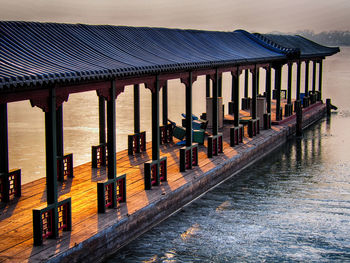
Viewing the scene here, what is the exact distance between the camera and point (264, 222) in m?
13.9

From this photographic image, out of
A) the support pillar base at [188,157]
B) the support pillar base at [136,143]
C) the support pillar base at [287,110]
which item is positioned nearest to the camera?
the support pillar base at [188,157]

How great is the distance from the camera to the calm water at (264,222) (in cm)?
1180

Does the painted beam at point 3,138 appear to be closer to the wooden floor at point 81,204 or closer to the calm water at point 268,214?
the wooden floor at point 81,204

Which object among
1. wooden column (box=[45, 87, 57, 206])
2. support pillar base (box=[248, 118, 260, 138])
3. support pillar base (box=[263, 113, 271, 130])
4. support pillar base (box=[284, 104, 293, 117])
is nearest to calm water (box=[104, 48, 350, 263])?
support pillar base (box=[248, 118, 260, 138])

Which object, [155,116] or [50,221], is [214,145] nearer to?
[155,116]

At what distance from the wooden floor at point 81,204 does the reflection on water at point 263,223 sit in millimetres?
739

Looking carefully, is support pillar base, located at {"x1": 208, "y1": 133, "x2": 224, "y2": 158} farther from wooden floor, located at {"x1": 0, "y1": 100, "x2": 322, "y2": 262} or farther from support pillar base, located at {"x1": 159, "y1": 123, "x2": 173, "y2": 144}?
support pillar base, located at {"x1": 159, "y1": 123, "x2": 173, "y2": 144}

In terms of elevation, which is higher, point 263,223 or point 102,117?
point 102,117

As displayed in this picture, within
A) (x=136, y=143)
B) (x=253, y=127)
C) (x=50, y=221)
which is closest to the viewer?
(x=50, y=221)

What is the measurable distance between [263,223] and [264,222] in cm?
9

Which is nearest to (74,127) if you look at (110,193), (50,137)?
(110,193)

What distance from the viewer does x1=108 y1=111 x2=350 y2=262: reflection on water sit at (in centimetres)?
1180

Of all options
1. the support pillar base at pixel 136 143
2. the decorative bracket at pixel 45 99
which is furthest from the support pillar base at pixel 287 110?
the decorative bracket at pixel 45 99

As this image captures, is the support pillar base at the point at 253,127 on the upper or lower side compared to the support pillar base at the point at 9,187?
upper
